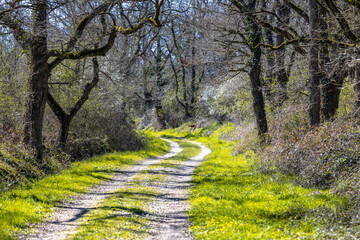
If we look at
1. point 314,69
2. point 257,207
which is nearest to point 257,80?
point 314,69

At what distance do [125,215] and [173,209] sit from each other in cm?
146

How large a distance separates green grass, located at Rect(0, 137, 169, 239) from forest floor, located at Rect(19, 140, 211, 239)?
1.00 feet

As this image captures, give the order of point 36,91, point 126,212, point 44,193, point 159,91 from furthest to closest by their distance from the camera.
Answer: point 159,91, point 36,91, point 44,193, point 126,212

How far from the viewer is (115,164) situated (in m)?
16.2

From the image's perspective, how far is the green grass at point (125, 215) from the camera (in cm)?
657

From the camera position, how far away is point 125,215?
7.94m

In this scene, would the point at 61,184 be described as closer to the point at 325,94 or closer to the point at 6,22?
the point at 6,22

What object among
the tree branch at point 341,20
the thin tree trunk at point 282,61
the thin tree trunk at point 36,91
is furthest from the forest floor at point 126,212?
the thin tree trunk at point 282,61

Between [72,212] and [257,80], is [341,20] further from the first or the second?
[72,212]

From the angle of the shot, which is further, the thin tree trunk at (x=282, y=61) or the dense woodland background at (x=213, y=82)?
the thin tree trunk at (x=282, y=61)

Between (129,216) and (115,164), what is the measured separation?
28.2ft

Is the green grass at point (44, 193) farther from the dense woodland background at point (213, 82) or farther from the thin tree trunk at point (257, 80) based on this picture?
the thin tree trunk at point (257, 80)

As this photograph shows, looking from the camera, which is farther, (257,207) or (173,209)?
(173,209)

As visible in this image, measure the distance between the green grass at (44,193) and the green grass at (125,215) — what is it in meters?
1.30
